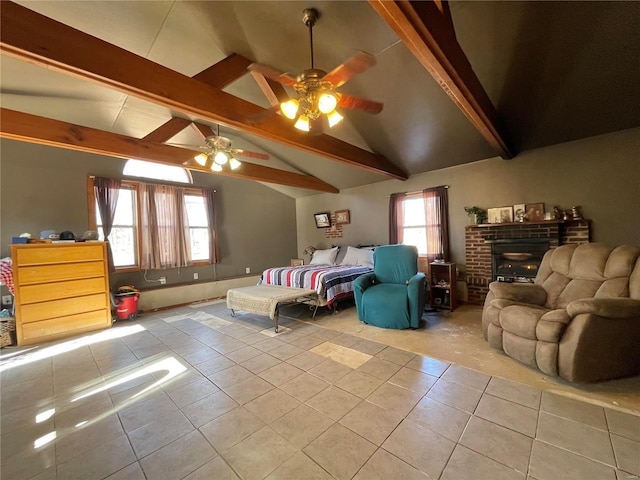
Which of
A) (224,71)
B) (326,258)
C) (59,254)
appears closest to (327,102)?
(224,71)

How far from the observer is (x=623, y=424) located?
5.19 ft

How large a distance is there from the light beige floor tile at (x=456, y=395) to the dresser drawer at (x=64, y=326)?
4.53m

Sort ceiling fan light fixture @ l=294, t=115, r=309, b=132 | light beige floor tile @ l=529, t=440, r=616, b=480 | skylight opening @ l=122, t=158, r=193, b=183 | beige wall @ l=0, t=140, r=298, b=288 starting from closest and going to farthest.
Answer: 1. light beige floor tile @ l=529, t=440, r=616, b=480
2. ceiling fan light fixture @ l=294, t=115, r=309, b=132
3. beige wall @ l=0, t=140, r=298, b=288
4. skylight opening @ l=122, t=158, r=193, b=183

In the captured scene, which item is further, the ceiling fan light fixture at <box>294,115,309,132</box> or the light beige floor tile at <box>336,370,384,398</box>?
the ceiling fan light fixture at <box>294,115,309,132</box>

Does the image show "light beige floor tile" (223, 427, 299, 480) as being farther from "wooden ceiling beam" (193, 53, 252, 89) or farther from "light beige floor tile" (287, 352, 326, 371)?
"wooden ceiling beam" (193, 53, 252, 89)

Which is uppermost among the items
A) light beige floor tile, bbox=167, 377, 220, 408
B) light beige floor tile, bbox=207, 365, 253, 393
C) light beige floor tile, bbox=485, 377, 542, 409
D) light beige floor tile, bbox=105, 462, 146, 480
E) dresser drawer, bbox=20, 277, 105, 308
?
dresser drawer, bbox=20, 277, 105, 308

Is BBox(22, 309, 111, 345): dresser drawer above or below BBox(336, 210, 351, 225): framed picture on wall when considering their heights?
below

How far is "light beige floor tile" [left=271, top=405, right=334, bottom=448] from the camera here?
158cm

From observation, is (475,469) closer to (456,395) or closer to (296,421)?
(456,395)

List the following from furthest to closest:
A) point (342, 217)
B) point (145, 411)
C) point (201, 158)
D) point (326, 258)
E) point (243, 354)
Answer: point (342, 217)
point (326, 258)
point (201, 158)
point (243, 354)
point (145, 411)

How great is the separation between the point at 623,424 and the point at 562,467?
0.68m

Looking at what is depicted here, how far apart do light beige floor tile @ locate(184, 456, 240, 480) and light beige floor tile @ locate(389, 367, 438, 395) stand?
1.33 m

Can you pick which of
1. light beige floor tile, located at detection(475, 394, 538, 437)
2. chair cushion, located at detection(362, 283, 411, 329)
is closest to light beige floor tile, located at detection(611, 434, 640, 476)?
light beige floor tile, located at detection(475, 394, 538, 437)

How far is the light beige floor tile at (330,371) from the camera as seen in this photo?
224 cm
